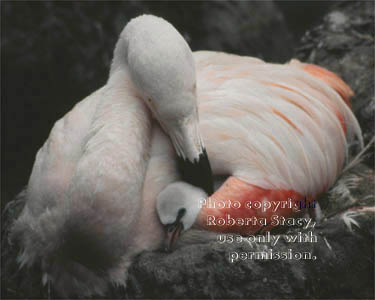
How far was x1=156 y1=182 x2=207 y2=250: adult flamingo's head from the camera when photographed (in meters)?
2.06

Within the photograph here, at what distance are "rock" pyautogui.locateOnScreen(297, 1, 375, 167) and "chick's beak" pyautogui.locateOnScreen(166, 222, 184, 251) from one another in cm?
139

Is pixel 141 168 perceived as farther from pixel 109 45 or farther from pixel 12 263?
pixel 109 45

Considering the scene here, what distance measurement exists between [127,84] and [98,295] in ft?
3.25

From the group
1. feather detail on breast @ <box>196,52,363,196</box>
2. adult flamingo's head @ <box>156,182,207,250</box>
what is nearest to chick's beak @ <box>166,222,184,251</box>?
adult flamingo's head @ <box>156,182,207,250</box>

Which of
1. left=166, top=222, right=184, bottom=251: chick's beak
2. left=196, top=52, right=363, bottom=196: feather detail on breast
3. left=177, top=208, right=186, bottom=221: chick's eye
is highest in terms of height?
left=196, top=52, right=363, bottom=196: feather detail on breast

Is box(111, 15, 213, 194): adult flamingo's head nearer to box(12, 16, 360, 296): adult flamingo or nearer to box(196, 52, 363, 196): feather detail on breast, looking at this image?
box(12, 16, 360, 296): adult flamingo

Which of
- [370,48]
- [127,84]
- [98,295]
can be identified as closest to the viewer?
[98,295]

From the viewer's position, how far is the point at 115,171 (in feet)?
6.65

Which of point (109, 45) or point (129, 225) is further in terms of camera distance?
point (109, 45)

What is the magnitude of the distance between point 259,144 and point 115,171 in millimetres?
682

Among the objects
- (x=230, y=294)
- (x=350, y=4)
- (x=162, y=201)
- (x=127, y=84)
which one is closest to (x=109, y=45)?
(x=127, y=84)

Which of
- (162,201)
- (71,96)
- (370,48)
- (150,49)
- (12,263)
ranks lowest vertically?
(12,263)

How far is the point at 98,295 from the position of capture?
87.4 inches

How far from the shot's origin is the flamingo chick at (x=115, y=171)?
6.54 ft
